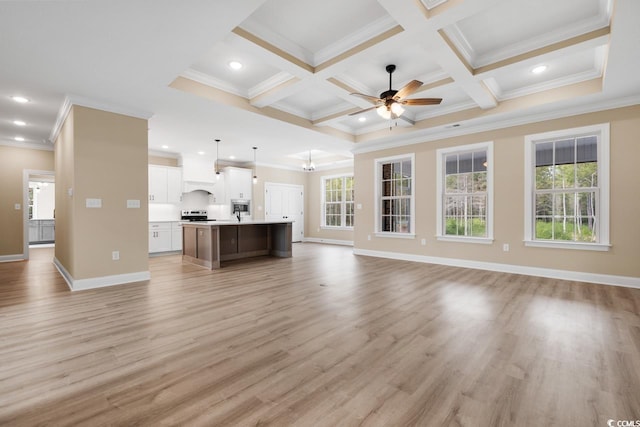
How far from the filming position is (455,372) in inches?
78.1

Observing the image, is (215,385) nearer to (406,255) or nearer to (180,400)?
(180,400)

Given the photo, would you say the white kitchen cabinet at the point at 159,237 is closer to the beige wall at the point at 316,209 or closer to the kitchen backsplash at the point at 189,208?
the kitchen backsplash at the point at 189,208

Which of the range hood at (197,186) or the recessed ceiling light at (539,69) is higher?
the recessed ceiling light at (539,69)

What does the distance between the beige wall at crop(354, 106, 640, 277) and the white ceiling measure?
29cm

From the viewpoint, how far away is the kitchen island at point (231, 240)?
220 inches

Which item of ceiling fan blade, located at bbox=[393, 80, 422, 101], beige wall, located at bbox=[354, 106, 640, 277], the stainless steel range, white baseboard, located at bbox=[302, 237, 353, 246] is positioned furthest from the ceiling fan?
the stainless steel range

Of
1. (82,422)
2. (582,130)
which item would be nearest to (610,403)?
(82,422)

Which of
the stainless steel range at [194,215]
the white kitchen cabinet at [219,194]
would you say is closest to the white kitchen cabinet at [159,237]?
the stainless steel range at [194,215]

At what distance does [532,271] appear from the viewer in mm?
4980

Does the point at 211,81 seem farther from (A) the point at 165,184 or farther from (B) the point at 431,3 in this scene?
(A) the point at 165,184

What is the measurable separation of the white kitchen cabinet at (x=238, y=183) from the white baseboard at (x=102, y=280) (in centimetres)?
455

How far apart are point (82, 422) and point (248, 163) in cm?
870

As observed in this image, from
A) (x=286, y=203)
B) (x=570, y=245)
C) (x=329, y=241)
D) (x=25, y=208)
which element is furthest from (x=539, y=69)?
(x=25, y=208)

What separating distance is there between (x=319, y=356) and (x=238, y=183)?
762cm
